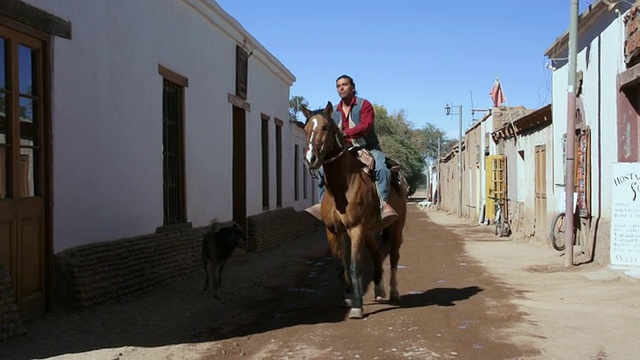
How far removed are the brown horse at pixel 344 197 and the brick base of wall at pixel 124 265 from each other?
2575mm

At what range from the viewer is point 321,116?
23.1ft

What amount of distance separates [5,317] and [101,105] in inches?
122

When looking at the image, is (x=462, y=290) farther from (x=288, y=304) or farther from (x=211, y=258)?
(x=211, y=258)

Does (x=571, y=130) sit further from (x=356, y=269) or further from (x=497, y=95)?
(x=497, y=95)

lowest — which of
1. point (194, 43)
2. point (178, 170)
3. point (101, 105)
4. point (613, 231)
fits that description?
point (613, 231)

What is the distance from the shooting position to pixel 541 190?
1692 cm

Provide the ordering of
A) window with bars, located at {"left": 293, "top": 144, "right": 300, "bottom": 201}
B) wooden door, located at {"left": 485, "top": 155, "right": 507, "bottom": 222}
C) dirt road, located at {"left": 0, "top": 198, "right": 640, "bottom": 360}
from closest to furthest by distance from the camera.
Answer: dirt road, located at {"left": 0, "top": 198, "right": 640, "bottom": 360}
wooden door, located at {"left": 485, "top": 155, "right": 507, "bottom": 222}
window with bars, located at {"left": 293, "top": 144, "right": 300, "bottom": 201}

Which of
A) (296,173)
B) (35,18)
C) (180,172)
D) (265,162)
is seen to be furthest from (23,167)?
(296,173)

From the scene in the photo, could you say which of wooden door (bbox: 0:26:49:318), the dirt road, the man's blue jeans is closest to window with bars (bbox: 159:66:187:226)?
the dirt road

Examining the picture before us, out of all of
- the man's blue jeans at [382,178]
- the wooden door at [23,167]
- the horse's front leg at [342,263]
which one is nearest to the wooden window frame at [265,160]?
the horse's front leg at [342,263]

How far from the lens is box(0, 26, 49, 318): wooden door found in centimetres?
659

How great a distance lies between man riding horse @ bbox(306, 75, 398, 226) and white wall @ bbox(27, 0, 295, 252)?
2626 millimetres

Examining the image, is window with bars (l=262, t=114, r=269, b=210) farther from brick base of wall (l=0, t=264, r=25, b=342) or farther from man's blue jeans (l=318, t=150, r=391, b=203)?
brick base of wall (l=0, t=264, r=25, b=342)

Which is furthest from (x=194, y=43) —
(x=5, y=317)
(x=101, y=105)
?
(x=5, y=317)
